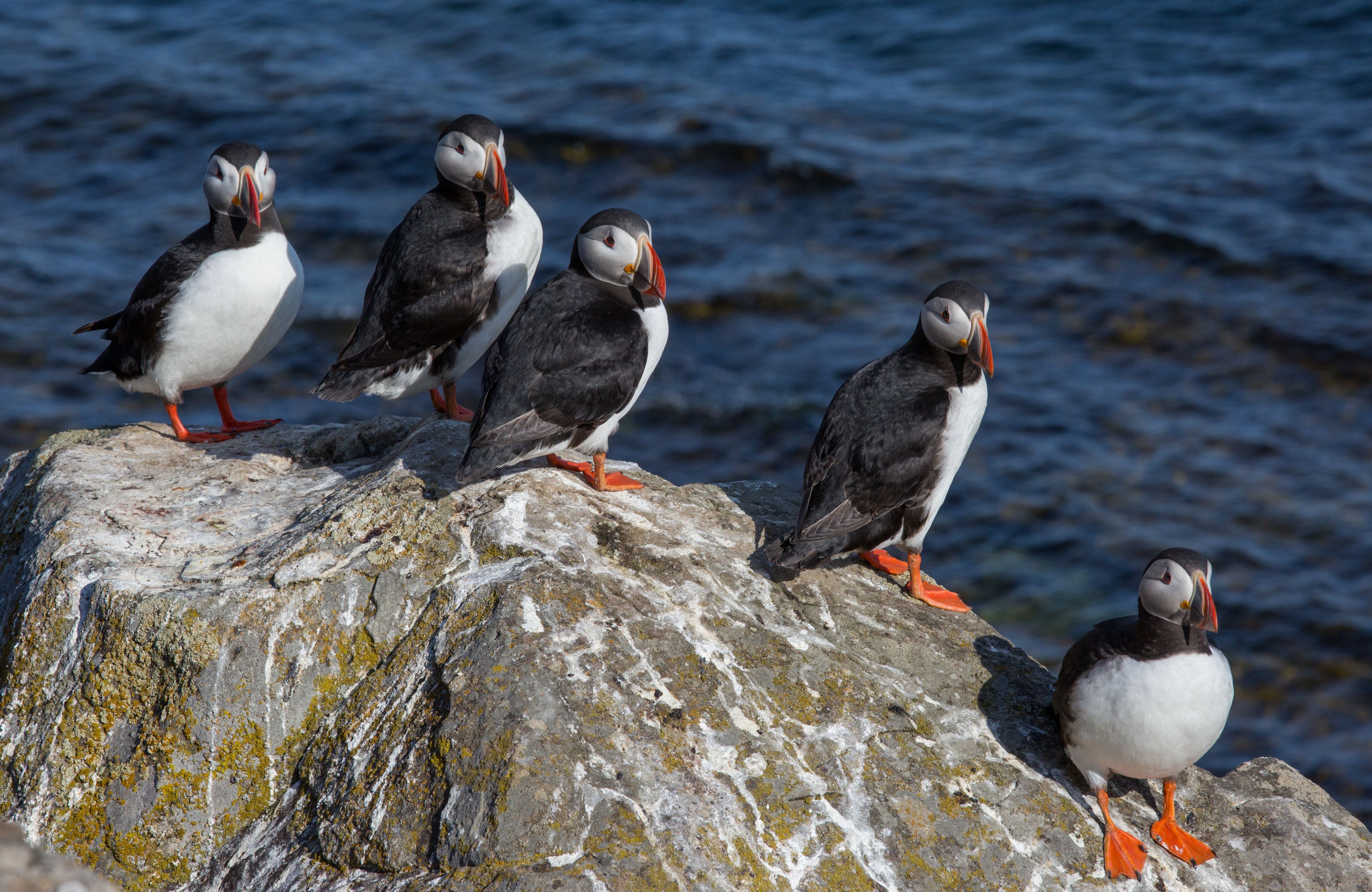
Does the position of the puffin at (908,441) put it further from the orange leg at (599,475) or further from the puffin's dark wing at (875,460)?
the orange leg at (599,475)

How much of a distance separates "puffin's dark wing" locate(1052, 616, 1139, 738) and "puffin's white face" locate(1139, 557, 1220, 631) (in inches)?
5.2

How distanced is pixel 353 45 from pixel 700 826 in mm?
17326

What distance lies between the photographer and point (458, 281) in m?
5.64

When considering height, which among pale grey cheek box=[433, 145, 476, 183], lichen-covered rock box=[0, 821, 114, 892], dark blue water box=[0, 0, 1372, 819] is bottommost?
dark blue water box=[0, 0, 1372, 819]

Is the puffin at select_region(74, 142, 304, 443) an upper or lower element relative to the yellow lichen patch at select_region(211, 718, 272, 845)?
upper

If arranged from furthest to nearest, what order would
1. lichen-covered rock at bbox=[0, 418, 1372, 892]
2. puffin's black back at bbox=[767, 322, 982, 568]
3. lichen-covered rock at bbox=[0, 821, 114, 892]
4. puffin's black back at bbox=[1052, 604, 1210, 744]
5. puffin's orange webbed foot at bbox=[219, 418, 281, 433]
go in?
1. puffin's orange webbed foot at bbox=[219, 418, 281, 433]
2. puffin's black back at bbox=[767, 322, 982, 568]
3. puffin's black back at bbox=[1052, 604, 1210, 744]
4. lichen-covered rock at bbox=[0, 418, 1372, 892]
5. lichen-covered rock at bbox=[0, 821, 114, 892]

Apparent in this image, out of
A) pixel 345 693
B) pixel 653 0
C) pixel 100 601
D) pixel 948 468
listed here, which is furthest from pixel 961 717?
pixel 653 0

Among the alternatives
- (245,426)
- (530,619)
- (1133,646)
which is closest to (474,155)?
(245,426)

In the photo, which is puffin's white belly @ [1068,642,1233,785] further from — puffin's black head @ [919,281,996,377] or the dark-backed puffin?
the dark-backed puffin

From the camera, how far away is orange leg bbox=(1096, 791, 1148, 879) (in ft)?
12.5

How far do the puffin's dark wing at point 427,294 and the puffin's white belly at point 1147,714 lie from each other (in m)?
3.18

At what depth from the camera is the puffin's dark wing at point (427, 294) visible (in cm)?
563

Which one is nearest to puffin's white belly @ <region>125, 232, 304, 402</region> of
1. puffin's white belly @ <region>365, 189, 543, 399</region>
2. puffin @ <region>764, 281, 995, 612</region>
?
puffin's white belly @ <region>365, 189, 543, 399</region>

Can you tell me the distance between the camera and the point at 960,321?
4.85m
